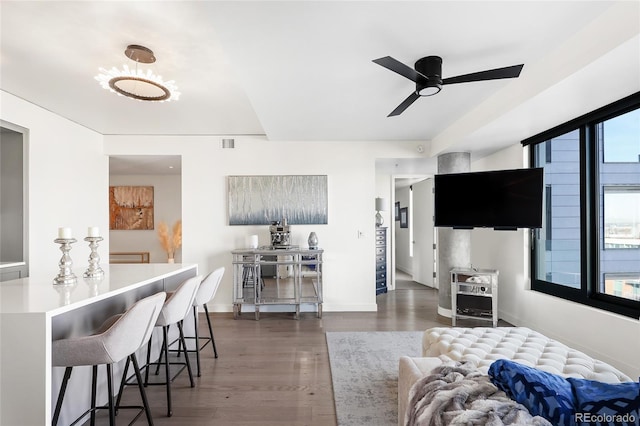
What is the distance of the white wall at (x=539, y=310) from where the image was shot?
2.56 m

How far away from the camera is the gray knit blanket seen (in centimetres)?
99

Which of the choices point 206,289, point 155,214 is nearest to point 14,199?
point 206,289

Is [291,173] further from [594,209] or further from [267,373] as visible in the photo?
[594,209]

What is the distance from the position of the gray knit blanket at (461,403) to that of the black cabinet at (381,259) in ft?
14.4

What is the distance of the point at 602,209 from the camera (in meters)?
2.96

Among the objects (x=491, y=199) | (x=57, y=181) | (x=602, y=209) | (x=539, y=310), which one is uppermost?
(x=57, y=181)

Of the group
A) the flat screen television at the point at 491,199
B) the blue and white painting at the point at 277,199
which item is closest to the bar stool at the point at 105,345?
the blue and white painting at the point at 277,199

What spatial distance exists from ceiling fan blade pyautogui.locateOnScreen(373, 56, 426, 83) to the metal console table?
2.61 m

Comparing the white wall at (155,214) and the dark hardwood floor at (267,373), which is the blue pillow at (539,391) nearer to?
the dark hardwood floor at (267,373)

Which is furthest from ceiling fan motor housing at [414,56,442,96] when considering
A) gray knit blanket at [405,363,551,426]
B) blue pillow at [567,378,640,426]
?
blue pillow at [567,378,640,426]

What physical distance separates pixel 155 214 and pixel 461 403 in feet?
23.3

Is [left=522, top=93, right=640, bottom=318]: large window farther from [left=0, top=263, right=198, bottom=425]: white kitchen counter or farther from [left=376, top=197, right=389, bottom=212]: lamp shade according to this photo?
[left=0, top=263, right=198, bottom=425]: white kitchen counter

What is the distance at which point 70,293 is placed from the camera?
1.79m

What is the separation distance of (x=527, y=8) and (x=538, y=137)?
7.52 ft
